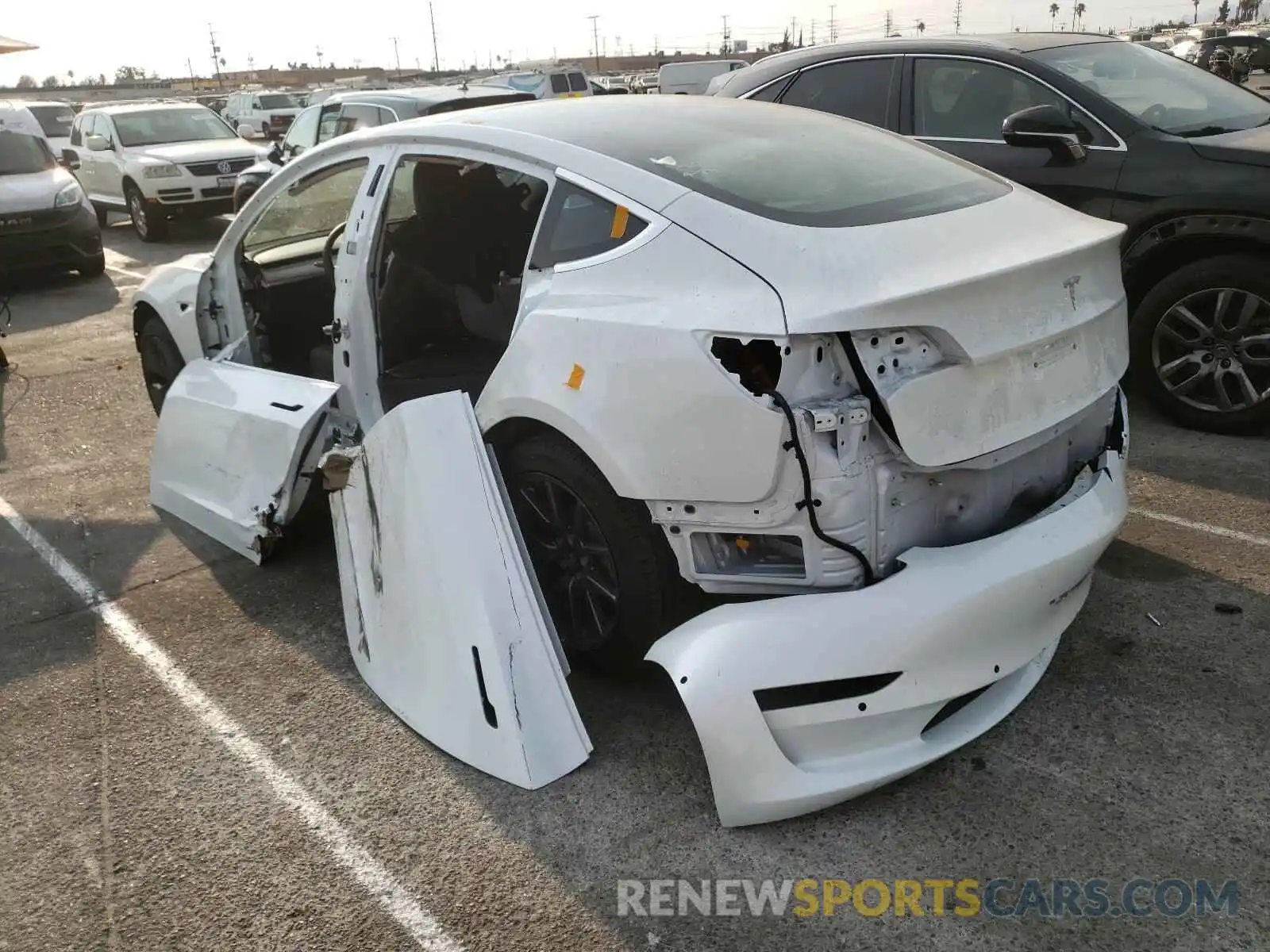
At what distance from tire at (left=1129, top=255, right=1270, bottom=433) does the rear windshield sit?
1982 millimetres

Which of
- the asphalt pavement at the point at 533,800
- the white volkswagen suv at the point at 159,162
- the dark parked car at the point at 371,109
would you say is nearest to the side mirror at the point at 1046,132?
the asphalt pavement at the point at 533,800

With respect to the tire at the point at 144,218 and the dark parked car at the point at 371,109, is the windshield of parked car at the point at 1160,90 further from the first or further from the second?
the tire at the point at 144,218

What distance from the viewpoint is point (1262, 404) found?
489 cm

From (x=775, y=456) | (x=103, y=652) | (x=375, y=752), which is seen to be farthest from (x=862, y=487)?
(x=103, y=652)

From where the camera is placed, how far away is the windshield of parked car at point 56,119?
65.6 ft

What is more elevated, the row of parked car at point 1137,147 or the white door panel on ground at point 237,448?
the row of parked car at point 1137,147

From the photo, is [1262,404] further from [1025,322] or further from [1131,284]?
[1025,322]

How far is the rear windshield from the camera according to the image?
2.99 meters

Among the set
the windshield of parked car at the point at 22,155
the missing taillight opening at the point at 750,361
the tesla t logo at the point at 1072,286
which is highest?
the windshield of parked car at the point at 22,155

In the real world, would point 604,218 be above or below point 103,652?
above

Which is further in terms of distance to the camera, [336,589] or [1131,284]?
[1131,284]

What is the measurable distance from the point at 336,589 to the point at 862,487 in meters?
2.36

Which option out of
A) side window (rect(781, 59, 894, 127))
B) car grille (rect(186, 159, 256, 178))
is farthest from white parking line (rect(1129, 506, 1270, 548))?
car grille (rect(186, 159, 256, 178))

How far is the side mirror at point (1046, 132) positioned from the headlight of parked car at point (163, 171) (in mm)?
11597
